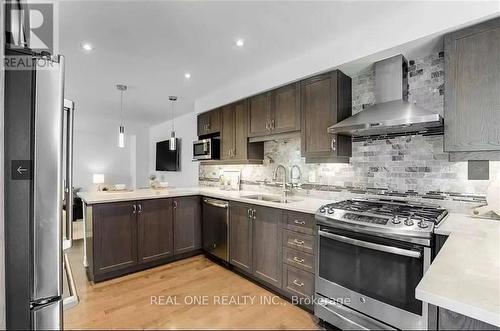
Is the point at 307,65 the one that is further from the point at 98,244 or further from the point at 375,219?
the point at 98,244

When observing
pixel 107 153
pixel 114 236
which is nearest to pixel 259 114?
pixel 114 236

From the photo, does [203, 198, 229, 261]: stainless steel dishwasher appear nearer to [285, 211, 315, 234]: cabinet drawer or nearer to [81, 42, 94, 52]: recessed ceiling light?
[285, 211, 315, 234]: cabinet drawer

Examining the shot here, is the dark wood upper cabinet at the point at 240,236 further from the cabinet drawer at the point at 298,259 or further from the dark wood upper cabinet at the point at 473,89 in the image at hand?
the dark wood upper cabinet at the point at 473,89

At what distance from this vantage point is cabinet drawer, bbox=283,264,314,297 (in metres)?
2.08

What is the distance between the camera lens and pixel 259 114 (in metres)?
3.00

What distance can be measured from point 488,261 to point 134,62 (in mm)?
2999

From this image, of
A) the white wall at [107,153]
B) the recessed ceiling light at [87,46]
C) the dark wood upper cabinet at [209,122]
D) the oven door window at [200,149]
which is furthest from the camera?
the white wall at [107,153]

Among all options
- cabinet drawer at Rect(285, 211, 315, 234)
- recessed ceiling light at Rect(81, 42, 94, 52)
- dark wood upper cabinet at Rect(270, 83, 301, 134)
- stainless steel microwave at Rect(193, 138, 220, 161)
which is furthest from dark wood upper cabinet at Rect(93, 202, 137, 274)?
dark wood upper cabinet at Rect(270, 83, 301, 134)

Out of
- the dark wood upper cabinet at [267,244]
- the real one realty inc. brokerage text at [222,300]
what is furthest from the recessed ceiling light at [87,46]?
the real one realty inc. brokerage text at [222,300]

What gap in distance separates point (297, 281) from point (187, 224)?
167 cm

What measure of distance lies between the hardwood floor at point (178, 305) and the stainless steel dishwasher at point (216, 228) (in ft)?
0.90

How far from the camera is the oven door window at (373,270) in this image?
4.99 ft

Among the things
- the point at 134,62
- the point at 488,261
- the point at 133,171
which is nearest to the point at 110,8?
the point at 134,62

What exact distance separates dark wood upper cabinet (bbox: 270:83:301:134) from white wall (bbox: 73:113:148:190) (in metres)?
4.49
